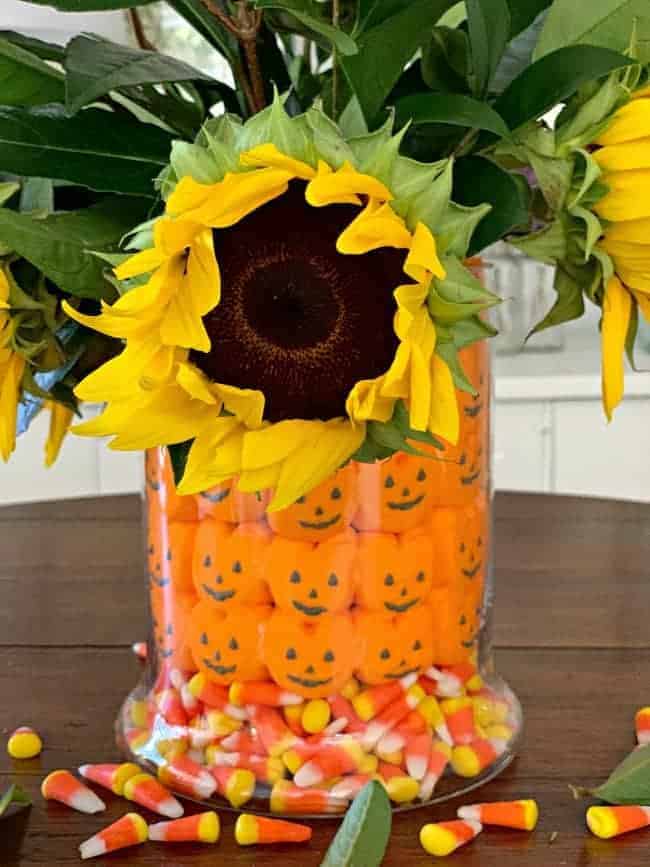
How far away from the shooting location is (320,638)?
59 cm

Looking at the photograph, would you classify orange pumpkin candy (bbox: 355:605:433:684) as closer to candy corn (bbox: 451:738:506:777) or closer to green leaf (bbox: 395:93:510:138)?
candy corn (bbox: 451:738:506:777)

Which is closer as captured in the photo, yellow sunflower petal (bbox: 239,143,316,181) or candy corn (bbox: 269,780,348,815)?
yellow sunflower petal (bbox: 239,143,316,181)

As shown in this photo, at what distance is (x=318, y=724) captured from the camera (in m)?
0.59

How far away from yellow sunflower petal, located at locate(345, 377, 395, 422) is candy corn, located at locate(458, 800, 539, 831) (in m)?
0.21

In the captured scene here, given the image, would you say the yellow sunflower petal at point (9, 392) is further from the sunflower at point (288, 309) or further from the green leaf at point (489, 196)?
the green leaf at point (489, 196)

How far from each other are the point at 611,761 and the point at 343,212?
325mm

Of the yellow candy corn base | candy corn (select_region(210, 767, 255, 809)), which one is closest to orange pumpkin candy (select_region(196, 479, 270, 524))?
the yellow candy corn base

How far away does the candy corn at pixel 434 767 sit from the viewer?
588 mm

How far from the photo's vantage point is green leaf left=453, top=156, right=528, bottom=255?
0.49 metres

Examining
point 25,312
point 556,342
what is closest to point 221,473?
point 25,312

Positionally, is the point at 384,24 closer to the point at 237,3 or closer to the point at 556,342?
the point at 237,3

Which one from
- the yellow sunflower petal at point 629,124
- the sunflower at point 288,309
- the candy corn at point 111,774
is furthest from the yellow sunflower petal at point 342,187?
the candy corn at point 111,774

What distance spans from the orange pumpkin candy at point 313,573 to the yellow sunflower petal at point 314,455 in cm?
10

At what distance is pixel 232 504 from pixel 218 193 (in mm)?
197
